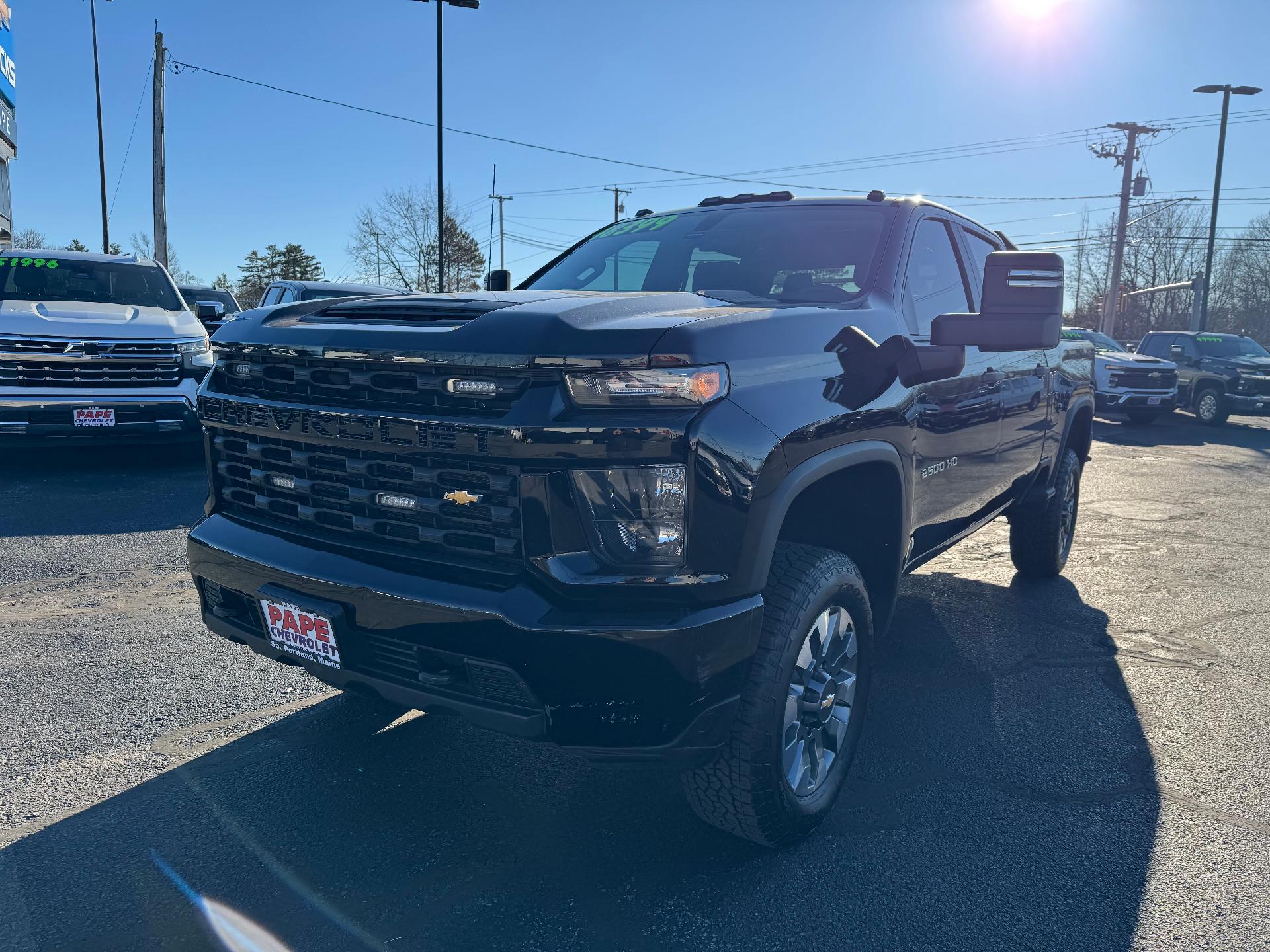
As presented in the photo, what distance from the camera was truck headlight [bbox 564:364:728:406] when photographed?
212cm

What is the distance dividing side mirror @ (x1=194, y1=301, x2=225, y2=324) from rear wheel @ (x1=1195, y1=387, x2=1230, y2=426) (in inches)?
Answer: 688

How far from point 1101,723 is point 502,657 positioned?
8.59ft

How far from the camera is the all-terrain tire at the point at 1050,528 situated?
17.7 ft

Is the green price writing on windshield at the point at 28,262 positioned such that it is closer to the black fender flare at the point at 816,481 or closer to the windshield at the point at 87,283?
the windshield at the point at 87,283

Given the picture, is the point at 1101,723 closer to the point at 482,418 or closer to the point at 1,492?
the point at 482,418

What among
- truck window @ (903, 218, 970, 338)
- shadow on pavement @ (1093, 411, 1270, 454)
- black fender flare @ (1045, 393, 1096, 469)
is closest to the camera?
truck window @ (903, 218, 970, 338)

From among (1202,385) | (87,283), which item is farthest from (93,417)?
(1202,385)

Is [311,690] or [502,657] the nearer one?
[502,657]

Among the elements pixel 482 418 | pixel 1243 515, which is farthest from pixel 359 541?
pixel 1243 515

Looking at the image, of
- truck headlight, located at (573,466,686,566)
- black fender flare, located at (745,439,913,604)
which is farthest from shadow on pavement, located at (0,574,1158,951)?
truck headlight, located at (573,466,686,566)

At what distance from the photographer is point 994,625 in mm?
4805

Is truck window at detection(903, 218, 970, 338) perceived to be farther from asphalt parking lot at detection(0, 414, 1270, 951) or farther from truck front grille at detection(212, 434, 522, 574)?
truck front grille at detection(212, 434, 522, 574)

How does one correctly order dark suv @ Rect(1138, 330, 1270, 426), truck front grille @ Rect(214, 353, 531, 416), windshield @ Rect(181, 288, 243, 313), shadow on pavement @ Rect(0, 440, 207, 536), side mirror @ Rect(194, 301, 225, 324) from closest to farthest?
truck front grille @ Rect(214, 353, 531, 416) < shadow on pavement @ Rect(0, 440, 207, 536) < side mirror @ Rect(194, 301, 225, 324) < windshield @ Rect(181, 288, 243, 313) < dark suv @ Rect(1138, 330, 1270, 426)

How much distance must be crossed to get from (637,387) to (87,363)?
6878mm
